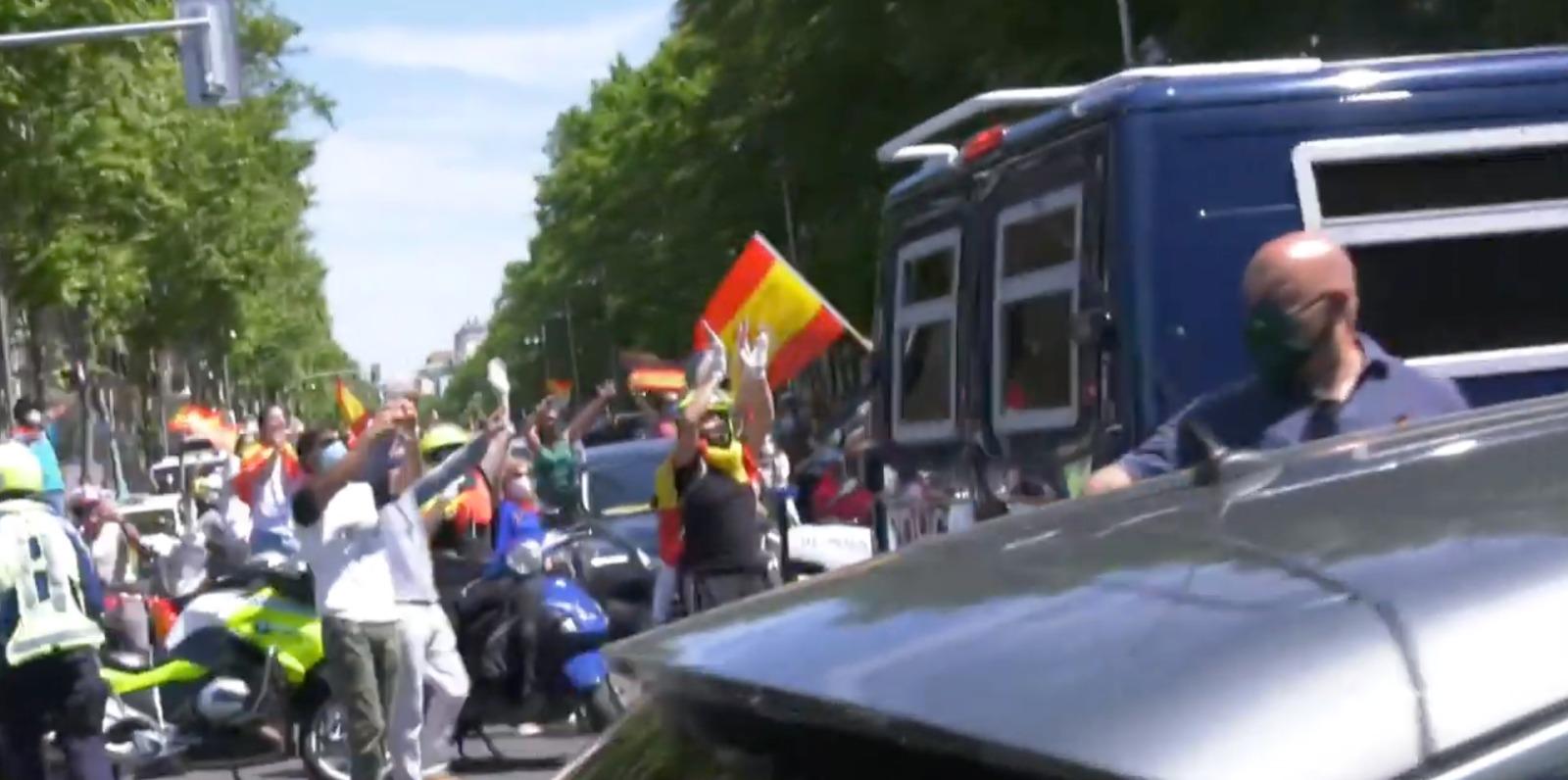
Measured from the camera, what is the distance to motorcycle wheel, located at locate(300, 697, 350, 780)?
13.3 m

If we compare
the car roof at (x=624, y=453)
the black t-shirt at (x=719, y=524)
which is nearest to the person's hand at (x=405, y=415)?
the black t-shirt at (x=719, y=524)

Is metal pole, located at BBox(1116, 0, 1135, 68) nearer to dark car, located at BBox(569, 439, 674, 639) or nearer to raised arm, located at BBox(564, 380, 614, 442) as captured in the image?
dark car, located at BBox(569, 439, 674, 639)

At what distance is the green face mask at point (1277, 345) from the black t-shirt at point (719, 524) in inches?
332

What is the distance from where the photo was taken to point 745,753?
266 cm

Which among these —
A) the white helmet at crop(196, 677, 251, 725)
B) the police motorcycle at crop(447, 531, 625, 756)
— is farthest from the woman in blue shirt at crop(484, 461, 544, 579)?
the white helmet at crop(196, 677, 251, 725)

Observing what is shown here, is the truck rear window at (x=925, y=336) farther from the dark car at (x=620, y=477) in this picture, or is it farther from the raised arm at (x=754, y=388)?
the dark car at (x=620, y=477)

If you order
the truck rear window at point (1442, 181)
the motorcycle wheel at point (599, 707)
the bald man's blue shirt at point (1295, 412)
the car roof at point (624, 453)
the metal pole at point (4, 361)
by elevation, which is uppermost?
the metal pole at point (4, 361)

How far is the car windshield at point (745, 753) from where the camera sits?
234cm

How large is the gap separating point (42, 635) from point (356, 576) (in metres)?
1.35

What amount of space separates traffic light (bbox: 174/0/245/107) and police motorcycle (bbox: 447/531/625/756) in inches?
442

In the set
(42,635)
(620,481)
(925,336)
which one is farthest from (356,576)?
(620,481)

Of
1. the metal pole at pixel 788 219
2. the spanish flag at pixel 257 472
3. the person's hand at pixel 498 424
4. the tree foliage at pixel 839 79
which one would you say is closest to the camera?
the person's hand at pixel 498 424

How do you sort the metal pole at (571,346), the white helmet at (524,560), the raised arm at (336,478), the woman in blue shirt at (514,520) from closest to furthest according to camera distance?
the raised arm at (336,478)
the white helmet at (524,560)
the woman in blue shirt at (514,520)
the metal pole at (571,346)

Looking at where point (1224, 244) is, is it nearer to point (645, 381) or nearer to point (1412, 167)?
point (1412, 167)
